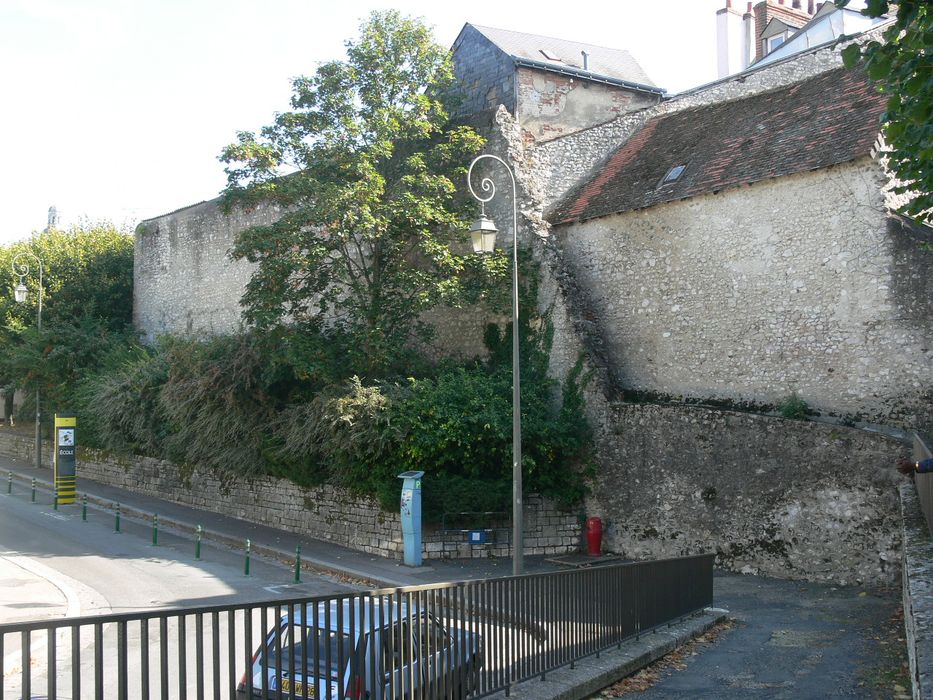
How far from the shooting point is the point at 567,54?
2875 centimetres

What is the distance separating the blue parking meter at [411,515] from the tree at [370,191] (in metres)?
3.57

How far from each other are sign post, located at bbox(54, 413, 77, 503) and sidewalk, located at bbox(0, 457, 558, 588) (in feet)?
2.43

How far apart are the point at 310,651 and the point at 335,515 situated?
13.7m

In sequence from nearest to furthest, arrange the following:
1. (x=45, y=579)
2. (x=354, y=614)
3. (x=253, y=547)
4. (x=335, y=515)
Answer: (x=354, y=614) → (x=45, y=579) → (x=253, y=547) → (x=335, y=515)

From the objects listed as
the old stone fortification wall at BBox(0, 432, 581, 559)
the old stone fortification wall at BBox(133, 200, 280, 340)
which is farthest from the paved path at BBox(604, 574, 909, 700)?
the old stone fortification wall at BBox(133, 200, 280, 340)

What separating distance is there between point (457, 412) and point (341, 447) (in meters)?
2.54

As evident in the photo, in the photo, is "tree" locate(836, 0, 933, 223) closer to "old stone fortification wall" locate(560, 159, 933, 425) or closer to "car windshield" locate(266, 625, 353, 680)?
"car windshield" locate(266, 625, 353, 680)

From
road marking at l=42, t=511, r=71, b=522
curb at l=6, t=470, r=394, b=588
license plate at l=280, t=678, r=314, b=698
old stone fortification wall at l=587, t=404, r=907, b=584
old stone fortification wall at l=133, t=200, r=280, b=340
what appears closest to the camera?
license plate at l=280, t=678, r=314, b=698

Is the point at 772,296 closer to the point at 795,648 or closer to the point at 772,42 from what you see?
the point at 795,648

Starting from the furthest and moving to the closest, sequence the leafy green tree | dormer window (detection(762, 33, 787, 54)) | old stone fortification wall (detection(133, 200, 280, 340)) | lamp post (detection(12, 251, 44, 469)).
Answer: dormer window (detection(762, 33, 787, 54)), lamp post (detection(12, 251, 44, 469)), old stone fortification wall (detection(133, 200, 280, 340)), the leafy green tree

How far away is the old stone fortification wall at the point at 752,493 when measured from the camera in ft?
46.3

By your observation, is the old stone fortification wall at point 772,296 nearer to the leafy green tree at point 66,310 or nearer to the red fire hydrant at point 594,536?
the red fire hydrant at point 594,536

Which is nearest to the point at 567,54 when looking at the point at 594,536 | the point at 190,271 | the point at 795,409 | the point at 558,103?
the point at 558,103

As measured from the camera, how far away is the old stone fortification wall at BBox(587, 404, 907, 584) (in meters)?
14.1
